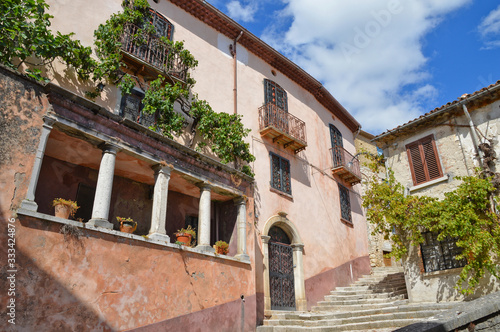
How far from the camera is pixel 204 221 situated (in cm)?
1015

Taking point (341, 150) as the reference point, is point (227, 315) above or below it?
below

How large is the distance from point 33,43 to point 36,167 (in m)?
3.14

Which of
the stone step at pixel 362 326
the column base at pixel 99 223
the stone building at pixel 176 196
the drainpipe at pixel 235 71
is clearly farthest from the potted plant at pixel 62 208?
the drainpipe at pixel 235 71

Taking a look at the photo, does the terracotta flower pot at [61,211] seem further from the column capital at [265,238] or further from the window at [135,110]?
the column capital at [265,238]

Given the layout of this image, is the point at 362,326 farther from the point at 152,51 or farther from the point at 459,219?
the point at 152,51

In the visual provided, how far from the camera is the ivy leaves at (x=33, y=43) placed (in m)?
7.79

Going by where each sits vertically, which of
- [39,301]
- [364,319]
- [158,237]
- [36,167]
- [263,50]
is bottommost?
[364,319]

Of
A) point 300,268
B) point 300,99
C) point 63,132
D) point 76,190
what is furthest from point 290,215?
point 63,132

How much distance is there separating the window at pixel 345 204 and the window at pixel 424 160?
5.36 m

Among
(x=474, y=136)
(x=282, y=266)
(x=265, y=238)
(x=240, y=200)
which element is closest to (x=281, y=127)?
(x=240, y=200)

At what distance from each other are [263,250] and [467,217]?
591 cm

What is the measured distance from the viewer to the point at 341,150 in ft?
59.2

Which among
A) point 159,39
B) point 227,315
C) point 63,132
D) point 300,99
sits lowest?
point 227,315

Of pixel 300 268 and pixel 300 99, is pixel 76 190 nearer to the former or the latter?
pixel 300 268
